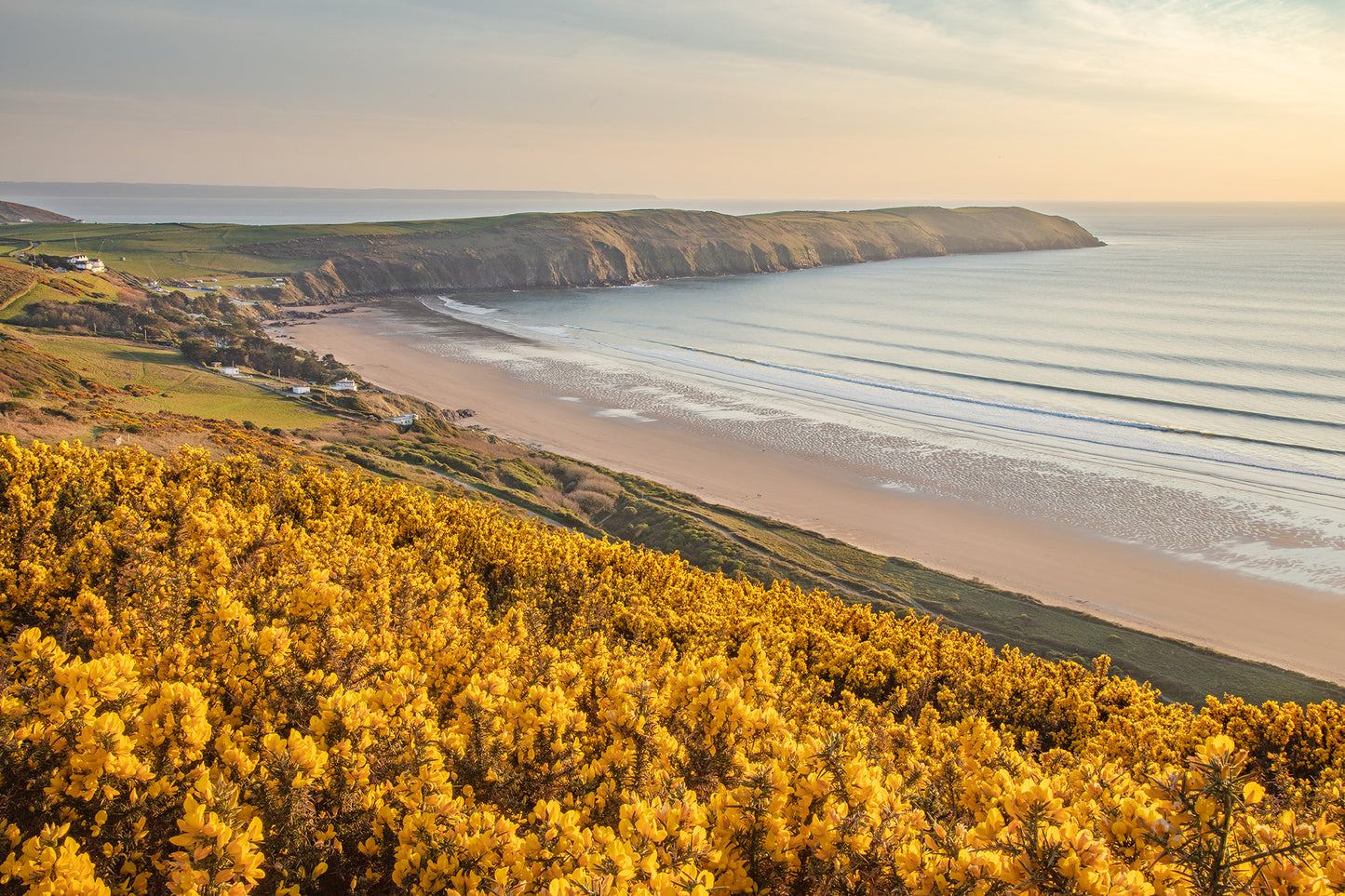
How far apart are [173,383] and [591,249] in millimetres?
90276

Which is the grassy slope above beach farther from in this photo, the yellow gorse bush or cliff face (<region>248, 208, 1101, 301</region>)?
cliff face (<region>248, 208, 1101, 301</region>)

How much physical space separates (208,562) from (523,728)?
17.5 feet

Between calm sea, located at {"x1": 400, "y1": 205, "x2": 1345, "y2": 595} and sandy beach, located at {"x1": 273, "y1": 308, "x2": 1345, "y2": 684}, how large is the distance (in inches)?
64.6

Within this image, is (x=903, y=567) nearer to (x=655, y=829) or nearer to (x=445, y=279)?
(x=655, y=829)

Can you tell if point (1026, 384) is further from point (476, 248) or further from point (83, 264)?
point (476, 248)

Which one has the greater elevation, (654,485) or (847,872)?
(847,872)

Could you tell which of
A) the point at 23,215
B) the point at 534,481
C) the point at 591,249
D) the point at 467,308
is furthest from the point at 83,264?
the point at 23,215

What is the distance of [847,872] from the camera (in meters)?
4.18

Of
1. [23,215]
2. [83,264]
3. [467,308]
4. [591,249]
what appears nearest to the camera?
[83,264]

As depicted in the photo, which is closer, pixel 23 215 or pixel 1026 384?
pixel 1026 384

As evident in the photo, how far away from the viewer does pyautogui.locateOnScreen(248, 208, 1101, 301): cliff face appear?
106m

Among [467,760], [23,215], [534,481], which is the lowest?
[534,481]

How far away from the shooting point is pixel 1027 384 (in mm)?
53375

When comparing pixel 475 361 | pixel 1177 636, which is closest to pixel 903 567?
pixel 1177 636
